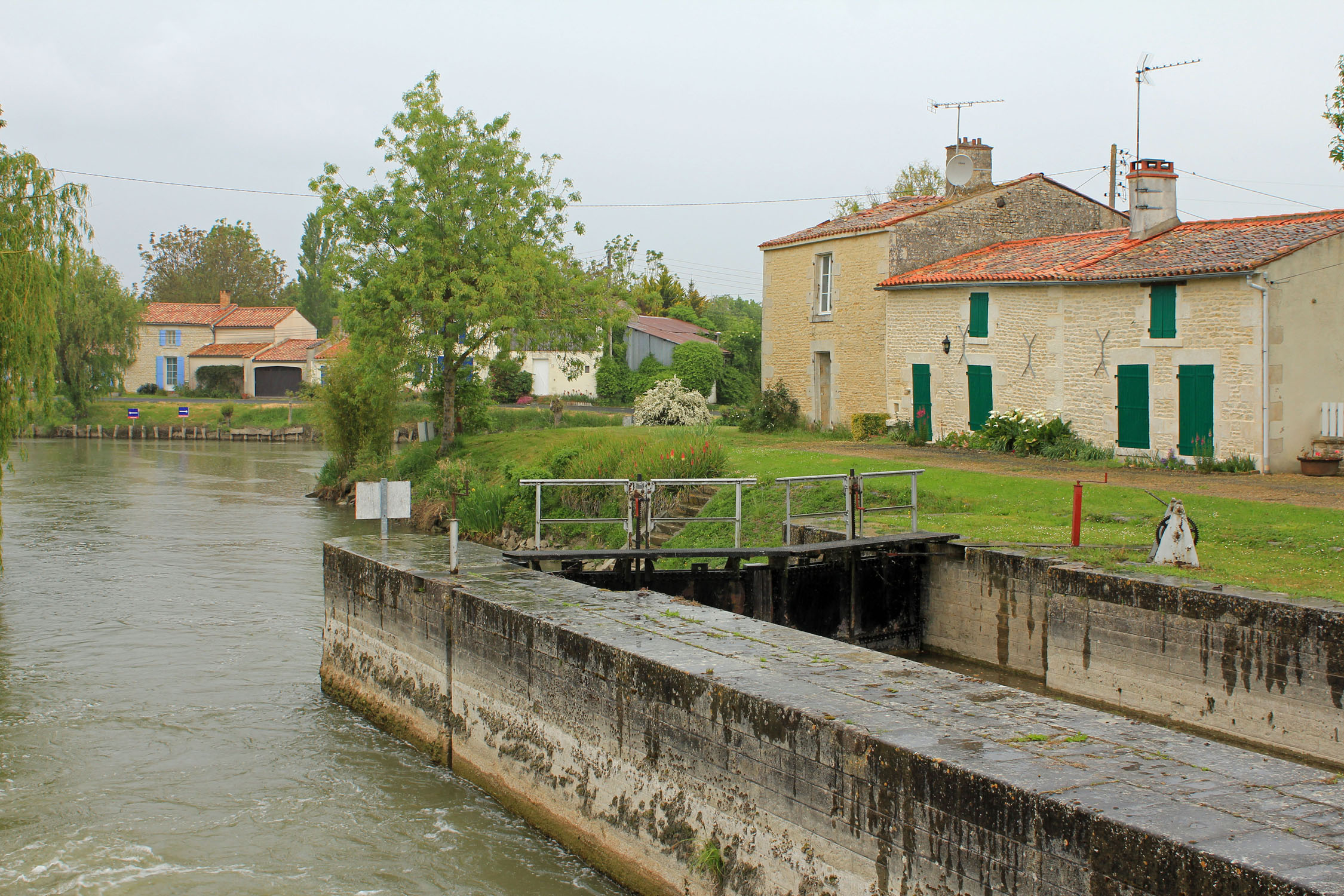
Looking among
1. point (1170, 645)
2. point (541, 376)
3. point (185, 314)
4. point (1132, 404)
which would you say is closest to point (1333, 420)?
point (1132, 404)

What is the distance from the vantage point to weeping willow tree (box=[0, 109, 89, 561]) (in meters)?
15.5

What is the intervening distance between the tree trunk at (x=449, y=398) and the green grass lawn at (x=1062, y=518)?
10370 mm

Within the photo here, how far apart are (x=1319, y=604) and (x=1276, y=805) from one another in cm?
480

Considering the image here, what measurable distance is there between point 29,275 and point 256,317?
2454 inches

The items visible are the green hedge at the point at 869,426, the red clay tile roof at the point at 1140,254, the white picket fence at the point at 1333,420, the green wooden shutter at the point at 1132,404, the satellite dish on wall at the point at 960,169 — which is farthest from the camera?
the satellite dish on wall at the point at 960,169

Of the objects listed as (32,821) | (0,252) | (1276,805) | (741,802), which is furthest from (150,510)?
(1276,805)

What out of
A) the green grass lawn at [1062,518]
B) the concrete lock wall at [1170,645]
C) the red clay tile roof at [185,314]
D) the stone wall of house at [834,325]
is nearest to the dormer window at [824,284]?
the stone wall of house at [834,325]

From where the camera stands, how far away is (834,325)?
2983 centimetres

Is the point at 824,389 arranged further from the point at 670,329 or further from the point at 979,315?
the point at 670,329

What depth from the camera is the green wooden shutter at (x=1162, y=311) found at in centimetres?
2109

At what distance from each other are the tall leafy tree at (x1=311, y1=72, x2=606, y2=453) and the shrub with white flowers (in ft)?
10.3

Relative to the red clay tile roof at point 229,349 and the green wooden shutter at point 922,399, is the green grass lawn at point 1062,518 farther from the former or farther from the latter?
the red clay tile roof at point 229,349

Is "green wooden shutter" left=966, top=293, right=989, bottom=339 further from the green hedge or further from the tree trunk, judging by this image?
the tree trunk

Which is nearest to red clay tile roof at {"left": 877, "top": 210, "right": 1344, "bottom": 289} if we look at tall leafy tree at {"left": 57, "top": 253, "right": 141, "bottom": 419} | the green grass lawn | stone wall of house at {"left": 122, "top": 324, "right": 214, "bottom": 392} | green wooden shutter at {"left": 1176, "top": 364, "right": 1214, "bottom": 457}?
green wooden shutter at {"left": 1176, "top": 364, "right": 1214, "bottom": 457}
